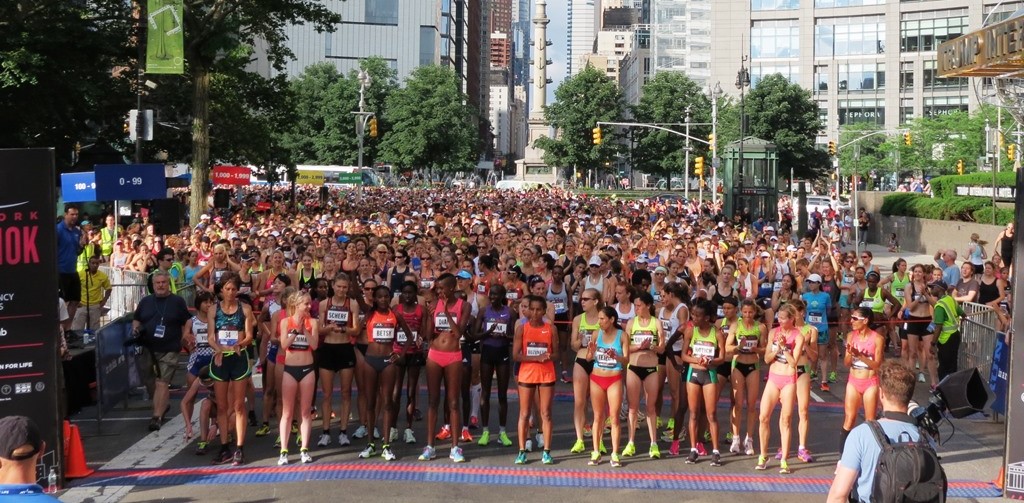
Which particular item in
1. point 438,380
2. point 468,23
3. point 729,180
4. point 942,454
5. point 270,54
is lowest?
point 942,454

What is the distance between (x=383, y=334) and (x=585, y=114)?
73.6 meters

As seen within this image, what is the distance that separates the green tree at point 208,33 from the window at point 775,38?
61116 mm

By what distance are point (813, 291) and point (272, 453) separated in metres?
7.49

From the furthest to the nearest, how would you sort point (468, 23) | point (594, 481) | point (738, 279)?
point (468, 23) < point (738, 279) < point (594, 481)

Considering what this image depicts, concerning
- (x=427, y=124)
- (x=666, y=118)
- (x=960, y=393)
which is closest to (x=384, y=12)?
(x=427, y=124)

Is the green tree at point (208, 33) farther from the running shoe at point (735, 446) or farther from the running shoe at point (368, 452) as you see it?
the running shoe at point (735, 446)

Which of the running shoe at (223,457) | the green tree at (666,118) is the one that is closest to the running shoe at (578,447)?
the running shoe at (223,457)

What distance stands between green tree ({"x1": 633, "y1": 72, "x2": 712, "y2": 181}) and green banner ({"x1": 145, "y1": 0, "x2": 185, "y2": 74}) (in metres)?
56.5

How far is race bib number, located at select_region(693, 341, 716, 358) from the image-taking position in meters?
10.6

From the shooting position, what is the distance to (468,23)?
579 feet

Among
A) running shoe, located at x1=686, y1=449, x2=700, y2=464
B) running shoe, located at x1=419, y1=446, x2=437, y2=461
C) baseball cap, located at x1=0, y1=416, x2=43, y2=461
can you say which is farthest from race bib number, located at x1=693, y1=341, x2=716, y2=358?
baseball cap, located at x1=0, y1=416, x2=43, y2=461

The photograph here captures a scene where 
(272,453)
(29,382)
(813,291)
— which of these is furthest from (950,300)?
(29,382)

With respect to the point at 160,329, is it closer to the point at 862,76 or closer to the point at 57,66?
the point at 57,66

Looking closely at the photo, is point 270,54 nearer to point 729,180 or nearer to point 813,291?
point 729,180
